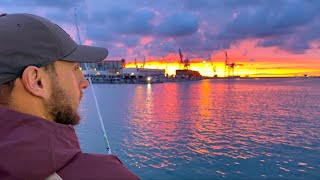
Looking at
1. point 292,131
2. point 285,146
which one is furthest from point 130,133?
point 292,131

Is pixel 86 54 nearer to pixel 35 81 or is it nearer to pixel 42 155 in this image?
pixel 35 81

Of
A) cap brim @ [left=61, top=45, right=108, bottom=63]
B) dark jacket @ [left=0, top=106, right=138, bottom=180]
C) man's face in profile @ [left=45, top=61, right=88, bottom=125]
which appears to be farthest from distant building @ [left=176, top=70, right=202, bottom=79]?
dark jacket @ [left=0, top=106, right=138, bottom=180]

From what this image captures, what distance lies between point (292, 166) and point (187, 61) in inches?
6617

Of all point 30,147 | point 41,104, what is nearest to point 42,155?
point 30,147

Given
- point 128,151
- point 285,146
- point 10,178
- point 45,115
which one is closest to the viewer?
point 10,178

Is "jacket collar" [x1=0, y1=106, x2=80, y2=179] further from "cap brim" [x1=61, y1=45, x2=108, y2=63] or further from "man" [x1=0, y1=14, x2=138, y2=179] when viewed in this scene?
"cap brim" [x1=61, y1=45, x2=108, y2=63]

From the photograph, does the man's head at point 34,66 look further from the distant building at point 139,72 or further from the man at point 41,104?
the distant building at point 139,72

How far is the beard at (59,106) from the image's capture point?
1.22 meters

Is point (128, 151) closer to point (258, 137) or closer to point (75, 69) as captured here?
point (258, 137)

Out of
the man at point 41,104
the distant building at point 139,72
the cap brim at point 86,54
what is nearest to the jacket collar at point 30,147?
the man at point 41,104

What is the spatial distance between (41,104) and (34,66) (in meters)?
0.14

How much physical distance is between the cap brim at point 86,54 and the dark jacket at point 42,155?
36 cm

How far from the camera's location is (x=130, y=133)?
15805 mm

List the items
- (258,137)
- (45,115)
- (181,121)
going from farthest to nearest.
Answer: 1. (181,121)
2. (258,137)
3. (45,115)
